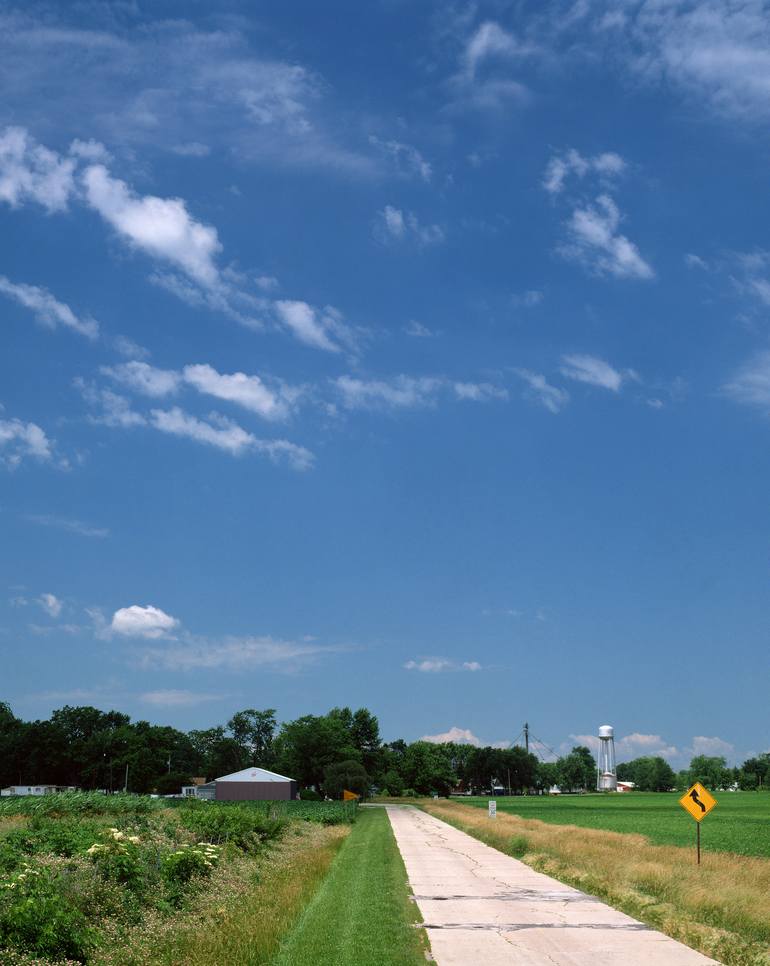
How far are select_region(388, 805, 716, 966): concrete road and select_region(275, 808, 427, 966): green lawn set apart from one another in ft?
1.48

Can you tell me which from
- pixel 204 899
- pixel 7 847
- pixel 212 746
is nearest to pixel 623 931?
pixel 204 899

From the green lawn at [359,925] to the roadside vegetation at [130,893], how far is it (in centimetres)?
47

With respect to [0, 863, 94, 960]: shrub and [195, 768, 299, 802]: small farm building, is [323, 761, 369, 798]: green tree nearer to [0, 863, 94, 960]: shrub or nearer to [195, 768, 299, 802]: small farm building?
[195, 768, 299, 802]: small farm building

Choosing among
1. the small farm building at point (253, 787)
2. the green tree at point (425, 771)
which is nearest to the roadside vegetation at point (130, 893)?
the small farm building at point (253, 787)

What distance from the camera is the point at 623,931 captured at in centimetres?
1708

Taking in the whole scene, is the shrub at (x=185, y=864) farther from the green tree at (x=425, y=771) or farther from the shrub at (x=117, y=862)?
the green tree at (x=425, y=771)

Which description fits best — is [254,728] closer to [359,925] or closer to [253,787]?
[253,787]

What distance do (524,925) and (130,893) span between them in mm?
7219

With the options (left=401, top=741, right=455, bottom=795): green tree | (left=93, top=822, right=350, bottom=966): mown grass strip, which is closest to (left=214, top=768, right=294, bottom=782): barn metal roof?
(left=401, top=741, right=455, bottom=795): green tree

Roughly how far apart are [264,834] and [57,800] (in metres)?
18.3

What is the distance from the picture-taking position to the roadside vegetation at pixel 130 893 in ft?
44.5

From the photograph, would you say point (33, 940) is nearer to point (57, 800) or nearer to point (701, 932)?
point (701, 932)

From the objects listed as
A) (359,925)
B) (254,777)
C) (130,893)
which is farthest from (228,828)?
(254,777)

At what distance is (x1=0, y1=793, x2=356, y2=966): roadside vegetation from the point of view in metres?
13.6
